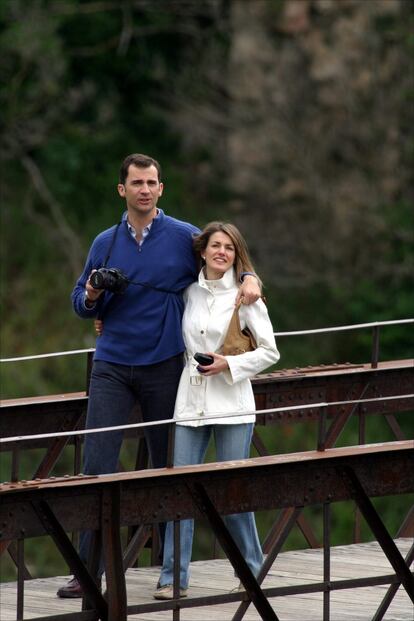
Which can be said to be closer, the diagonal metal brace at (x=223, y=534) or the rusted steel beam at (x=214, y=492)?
the rusted steel beam at (x=214, y=492)

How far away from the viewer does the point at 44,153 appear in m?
25.0

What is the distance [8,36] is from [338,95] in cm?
502

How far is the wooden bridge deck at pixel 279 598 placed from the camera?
8.37 m

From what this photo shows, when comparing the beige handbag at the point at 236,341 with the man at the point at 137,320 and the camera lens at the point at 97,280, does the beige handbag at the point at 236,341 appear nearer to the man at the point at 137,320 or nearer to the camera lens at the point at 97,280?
the man at the point at 137,320

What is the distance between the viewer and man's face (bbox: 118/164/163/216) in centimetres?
783

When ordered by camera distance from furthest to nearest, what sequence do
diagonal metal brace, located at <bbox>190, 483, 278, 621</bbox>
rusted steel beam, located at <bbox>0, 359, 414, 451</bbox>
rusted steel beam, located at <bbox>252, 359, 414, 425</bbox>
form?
rusted steel beam, located at <bbox>252, 359, 414, 425</bbox> < rusted steel beam, located at <bbox>0, 359, 414, 451</bbox> < diagonal metal brace, located at <bbox>190, 483, 278, 621</bbox>

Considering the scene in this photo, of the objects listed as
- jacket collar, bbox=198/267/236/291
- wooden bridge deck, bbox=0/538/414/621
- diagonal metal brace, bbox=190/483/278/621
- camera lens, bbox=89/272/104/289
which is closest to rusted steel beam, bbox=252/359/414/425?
wooden bridge deck, bbox=0/538/414/621

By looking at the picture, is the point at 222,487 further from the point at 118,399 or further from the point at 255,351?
the point at 118,399

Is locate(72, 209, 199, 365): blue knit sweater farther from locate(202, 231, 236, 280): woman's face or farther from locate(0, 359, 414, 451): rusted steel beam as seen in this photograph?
locate(0, 359, 414, 451): rusted steel beam

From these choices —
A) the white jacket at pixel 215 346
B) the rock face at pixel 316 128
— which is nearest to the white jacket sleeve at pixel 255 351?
the white jacket at pixel 215 346

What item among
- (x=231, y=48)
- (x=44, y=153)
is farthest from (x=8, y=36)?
(x=231, y=48)

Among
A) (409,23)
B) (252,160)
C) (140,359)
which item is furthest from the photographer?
(252,160)

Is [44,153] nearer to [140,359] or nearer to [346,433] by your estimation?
[346,433]

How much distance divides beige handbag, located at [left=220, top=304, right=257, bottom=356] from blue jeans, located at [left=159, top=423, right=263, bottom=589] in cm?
32
